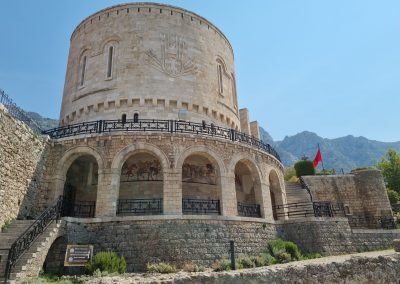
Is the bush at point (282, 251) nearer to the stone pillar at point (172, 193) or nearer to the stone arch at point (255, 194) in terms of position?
the stone arch at point (255, 194)

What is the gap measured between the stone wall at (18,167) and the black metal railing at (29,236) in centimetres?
144

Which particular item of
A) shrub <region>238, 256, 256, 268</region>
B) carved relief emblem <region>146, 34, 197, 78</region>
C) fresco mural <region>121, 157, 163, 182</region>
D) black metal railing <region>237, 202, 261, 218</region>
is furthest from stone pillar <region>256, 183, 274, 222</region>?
carved relief emblem <region>146, 34, 197, 78</region>

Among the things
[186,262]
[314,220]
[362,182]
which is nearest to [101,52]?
[186,262]

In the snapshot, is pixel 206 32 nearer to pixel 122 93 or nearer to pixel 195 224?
pixel 122 93

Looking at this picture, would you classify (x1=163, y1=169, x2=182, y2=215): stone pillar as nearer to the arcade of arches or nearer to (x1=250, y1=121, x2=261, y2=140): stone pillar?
the arcade of arches

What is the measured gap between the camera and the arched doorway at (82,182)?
16.3 m

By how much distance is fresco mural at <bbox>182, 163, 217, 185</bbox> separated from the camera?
17234 mm

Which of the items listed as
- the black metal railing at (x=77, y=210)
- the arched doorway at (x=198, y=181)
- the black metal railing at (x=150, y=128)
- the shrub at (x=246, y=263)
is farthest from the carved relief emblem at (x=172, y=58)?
the shrub at (x=246, y=263)

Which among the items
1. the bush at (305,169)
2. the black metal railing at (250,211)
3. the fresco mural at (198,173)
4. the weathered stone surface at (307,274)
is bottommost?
the weathered stone surface at (307,274)

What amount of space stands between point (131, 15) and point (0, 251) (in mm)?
17225

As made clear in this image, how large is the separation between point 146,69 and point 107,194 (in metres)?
9.36

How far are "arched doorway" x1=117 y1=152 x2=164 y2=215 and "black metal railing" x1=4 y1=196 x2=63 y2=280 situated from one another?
135 inches

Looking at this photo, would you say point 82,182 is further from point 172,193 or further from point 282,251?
point 282,251

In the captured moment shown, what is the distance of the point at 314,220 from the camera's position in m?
16.1
